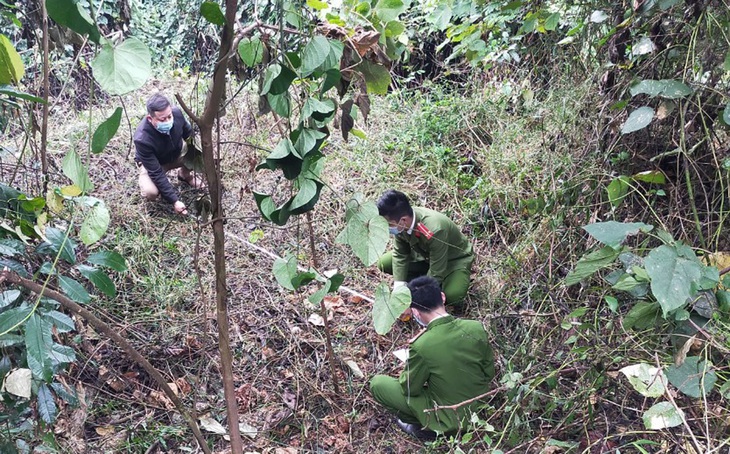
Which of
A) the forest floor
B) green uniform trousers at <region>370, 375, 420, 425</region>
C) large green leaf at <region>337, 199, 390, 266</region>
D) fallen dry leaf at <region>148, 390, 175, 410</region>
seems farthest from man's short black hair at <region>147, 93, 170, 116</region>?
large green leaf at <region>337, 199, 390, 266</region>

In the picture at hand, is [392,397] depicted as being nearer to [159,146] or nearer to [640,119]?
[640,119]

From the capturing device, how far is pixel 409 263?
396 cm

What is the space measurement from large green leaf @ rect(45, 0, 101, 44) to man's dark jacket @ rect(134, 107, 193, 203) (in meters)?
3.12

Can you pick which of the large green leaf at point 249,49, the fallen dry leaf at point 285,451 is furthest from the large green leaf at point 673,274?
the fallen dry leaf at point 285,451

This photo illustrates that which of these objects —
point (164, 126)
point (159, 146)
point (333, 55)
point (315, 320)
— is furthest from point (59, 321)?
point (159, 146)

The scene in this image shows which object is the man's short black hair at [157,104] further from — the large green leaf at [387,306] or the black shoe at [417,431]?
the large green leaf at [387,306]

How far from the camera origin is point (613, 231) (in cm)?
150

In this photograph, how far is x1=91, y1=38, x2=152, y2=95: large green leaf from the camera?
3.01 ft

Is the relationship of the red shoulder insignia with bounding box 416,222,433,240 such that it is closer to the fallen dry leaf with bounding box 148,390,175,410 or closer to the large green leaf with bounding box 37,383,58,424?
the fallen dry leaf with bounding box 148,390,175,410

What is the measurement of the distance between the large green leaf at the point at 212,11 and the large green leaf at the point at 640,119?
1.39 metres

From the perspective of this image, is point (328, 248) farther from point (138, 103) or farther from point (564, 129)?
point (138, 103)

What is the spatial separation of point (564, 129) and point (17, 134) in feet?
13.5

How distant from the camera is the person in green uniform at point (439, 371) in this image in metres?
2.84

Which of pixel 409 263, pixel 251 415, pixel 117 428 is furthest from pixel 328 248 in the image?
pixel 117 428
